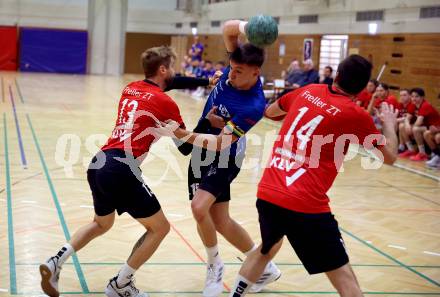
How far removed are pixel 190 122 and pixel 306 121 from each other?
43.9 feet

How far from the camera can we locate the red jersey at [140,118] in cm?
462

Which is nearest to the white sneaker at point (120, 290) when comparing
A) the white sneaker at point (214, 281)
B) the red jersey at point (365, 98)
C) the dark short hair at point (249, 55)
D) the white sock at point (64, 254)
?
the white sock at point (64, 254)

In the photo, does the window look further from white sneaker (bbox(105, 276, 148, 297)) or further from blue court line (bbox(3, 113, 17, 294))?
white sneaker (bbox(105, 276, 148, 297))

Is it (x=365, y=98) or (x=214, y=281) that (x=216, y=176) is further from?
(x=365, y=98)

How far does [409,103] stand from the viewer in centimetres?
1367

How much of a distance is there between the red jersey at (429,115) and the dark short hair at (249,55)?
8.98 metres

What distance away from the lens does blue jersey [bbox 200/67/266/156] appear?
182 inches

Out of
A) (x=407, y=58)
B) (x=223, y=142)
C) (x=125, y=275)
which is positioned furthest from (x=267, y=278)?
(x=407, y=58)

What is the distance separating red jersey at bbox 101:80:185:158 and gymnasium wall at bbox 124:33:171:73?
3607 centimetres

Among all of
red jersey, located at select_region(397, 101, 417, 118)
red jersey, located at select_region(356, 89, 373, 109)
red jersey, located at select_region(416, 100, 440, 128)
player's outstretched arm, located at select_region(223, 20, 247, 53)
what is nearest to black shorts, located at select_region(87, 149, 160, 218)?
player's outstretched arm, located at select_region(223, 20, 247, 53)

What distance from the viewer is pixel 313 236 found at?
3.76 m

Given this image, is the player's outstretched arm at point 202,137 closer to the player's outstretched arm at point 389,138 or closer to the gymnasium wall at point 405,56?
the player's outstretched arm at point 389,138

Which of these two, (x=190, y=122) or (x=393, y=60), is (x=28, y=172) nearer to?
(x=190, y=122)

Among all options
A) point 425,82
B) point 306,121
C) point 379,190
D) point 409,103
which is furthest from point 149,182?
point 425,82
